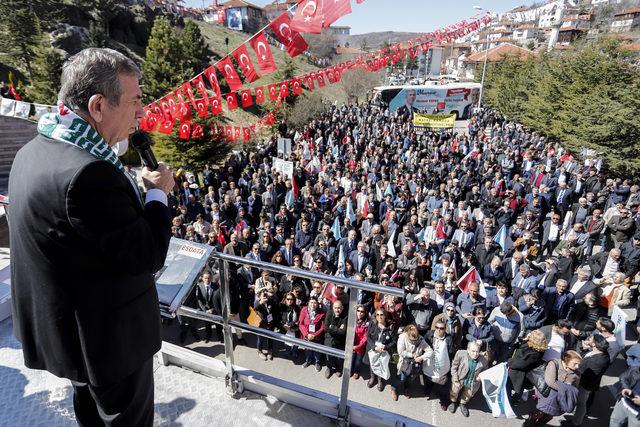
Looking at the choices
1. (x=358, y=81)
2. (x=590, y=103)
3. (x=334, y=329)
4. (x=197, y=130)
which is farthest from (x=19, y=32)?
(x=590, y=103)

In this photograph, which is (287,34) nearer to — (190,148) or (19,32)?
(190,148)

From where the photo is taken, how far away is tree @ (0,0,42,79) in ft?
94.9

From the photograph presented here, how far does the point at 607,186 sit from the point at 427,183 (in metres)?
5.73

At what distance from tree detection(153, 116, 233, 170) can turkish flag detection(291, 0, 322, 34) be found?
11.1 metres

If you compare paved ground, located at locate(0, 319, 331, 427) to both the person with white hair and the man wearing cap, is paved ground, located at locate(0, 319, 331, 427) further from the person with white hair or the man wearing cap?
the man wearing cap

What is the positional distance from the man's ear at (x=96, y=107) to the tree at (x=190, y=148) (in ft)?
56.2

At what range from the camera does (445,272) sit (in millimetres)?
7719

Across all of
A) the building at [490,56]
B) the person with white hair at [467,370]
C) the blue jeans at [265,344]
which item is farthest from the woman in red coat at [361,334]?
the building at [490,56]

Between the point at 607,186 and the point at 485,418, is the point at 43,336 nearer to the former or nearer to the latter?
the point at 485,418

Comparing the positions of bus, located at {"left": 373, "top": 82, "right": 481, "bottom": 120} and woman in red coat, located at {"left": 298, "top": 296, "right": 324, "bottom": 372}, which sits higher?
bus, located at {"left": 373, "top": 82, "right": 481, "bottom": 120}

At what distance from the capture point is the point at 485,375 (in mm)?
5035

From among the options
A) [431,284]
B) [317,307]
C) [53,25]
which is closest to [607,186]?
[431,284]

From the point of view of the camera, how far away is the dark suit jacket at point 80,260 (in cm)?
110

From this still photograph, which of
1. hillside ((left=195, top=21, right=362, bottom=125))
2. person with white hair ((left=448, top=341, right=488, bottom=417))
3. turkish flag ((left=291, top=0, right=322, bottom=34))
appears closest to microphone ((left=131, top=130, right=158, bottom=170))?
person with white hair ((left=448, top=341, right=488, bottom=417))
